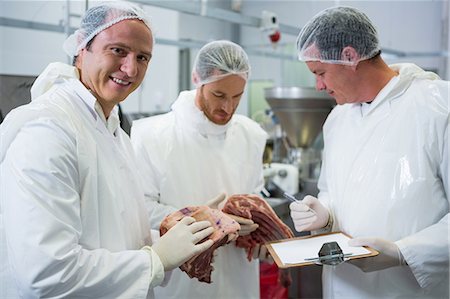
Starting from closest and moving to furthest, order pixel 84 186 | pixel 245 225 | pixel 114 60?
pixel 84 186
pixel 114 60
pixel 245 225

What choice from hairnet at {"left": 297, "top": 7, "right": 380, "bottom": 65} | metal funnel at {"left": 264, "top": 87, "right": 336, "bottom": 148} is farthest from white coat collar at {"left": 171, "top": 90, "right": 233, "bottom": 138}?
metal funnel at {"left": 264, "top": 87, "right": 336, "bottom": 148}

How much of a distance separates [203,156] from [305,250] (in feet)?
1.84

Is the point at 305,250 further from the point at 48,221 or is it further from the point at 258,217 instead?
the point at 48,221

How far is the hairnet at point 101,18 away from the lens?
3.63 ft

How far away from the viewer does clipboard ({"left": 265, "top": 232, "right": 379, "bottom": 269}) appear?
46.5 inches

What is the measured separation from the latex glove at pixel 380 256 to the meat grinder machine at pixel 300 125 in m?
1.36

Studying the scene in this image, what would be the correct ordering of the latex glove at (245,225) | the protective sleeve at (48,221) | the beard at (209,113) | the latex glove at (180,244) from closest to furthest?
the protective sleeve at (48,221)
the latex glove at (180,244)
the latex glove at (245,225)
the beard at (209,113)

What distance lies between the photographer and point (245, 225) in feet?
4.85

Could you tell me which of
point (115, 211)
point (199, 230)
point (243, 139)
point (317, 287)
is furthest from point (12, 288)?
point (317, 287)

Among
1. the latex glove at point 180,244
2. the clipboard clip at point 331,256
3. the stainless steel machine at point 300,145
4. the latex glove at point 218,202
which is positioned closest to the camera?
the latex glove at point 180,244

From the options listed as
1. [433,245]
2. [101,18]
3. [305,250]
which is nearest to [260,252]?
[305,250]

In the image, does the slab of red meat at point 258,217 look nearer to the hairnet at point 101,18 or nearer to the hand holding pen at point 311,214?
the hand holding pen at point 311,214

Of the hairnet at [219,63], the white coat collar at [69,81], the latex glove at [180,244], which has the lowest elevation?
the latex glove at [180,244]

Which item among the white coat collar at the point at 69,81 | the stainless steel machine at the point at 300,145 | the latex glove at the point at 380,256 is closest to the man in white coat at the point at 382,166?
the latex glove at the point at 380,256
